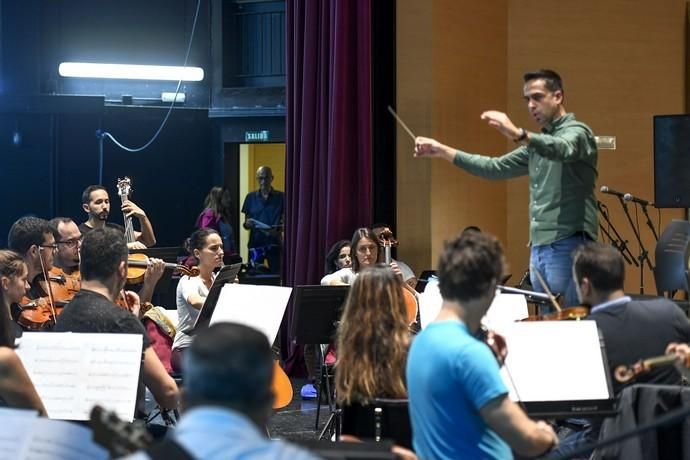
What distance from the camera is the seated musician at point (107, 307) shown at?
161 inches

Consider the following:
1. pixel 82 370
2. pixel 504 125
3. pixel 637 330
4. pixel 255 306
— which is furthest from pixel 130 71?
pixel 637 330

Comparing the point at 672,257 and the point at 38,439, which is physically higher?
the point at 672,257

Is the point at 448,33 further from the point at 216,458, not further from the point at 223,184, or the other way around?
the point at 216,458

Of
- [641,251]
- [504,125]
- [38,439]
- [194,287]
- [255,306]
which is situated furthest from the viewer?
[641,251]

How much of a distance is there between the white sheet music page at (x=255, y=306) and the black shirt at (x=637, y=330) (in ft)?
5.45

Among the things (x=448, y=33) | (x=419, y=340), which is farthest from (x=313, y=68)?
(x=419, y=340)

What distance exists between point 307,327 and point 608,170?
445cm

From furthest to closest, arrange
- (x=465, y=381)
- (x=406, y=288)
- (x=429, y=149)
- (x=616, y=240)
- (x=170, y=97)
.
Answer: (x=170, y=97) → (x=616, y=240) → (x=406, y=288) → (x=429, y=149) → (x=465, y=381)

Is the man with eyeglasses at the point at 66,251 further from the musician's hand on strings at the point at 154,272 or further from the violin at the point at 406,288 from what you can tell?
the violin at the point at 406,288

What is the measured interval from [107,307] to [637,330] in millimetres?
1966

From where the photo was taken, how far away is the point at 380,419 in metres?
3.93

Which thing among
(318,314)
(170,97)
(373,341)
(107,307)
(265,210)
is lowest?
(318,314)

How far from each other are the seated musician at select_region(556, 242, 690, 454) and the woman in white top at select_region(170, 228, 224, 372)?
8.22ft

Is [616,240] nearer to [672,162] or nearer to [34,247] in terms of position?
[672,162]
